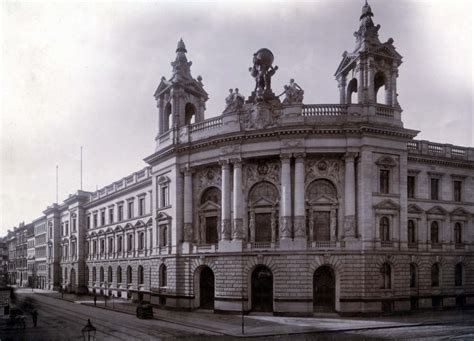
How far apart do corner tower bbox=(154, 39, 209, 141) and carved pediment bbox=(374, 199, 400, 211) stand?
1930 centimetres

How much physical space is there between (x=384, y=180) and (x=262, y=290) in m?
13.0

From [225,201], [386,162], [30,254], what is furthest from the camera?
[30,254]

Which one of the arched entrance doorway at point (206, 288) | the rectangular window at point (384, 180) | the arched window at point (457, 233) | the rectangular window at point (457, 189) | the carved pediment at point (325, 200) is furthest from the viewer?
the rectangular window at point (457, 189)

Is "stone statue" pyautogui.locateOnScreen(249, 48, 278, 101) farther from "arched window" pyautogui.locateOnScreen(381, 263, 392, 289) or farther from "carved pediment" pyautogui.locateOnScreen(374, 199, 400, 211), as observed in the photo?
"arched window" pyautogui.locateOnScreen(381, 263, 392, 289)

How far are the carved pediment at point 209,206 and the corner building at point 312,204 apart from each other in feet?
0.57

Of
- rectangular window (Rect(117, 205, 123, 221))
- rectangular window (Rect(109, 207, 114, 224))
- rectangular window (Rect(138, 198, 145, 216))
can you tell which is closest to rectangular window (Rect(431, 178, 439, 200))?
rectangular window (Rect(138, 198, 145, 216))

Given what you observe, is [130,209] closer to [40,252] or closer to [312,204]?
[312,204]

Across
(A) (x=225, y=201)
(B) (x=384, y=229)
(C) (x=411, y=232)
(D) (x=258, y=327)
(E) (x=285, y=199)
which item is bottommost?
(D) (x=258, y=327)

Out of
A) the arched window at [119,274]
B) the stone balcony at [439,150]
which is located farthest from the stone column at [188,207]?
the arched window at [119,274]

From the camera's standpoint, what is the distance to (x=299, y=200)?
3541 centimetres

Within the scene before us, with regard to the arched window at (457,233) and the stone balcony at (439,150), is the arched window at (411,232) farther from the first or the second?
the stone balcony at (439,150)

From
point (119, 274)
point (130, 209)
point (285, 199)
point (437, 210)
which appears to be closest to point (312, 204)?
point (285, 199)

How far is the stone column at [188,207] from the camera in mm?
40803

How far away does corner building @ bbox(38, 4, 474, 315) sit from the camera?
114 feet
